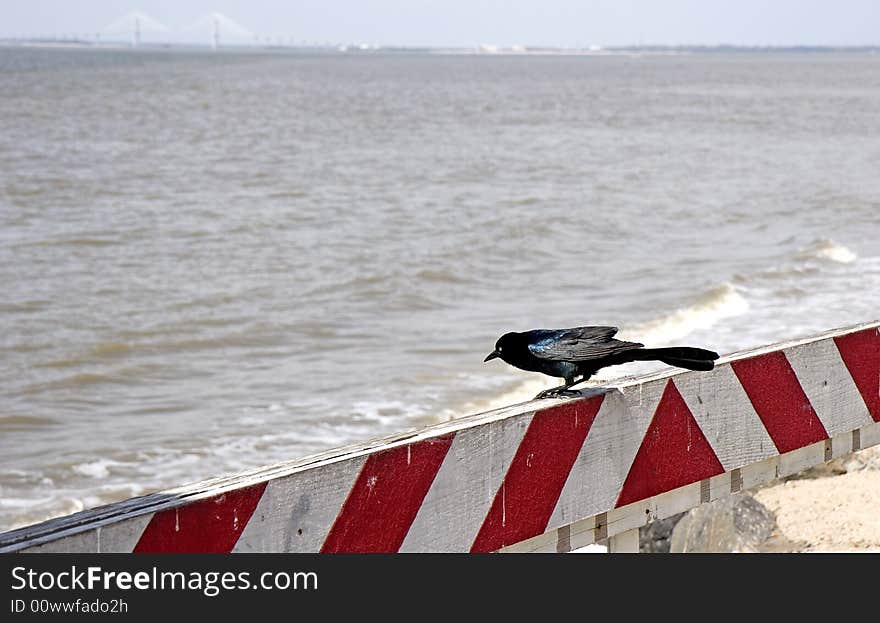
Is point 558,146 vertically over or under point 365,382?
over

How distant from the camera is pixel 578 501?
3.22 metres

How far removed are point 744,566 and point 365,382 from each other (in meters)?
8.34

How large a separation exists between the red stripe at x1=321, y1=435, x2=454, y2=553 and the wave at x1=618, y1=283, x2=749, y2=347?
9.99 meters

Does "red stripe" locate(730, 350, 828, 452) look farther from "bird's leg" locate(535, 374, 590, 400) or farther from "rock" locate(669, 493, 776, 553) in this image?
"rock" locate(669, 493, 776, 553)

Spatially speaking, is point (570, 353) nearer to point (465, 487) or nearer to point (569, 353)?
point (569, 353)

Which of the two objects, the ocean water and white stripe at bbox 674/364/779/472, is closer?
white stripe at bbox 674/364/779/472

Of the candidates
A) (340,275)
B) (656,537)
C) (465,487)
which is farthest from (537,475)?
(340,275)

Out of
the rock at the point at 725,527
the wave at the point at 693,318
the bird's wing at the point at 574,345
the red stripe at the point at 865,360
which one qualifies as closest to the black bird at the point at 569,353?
the bird's wing at the point at 574,345

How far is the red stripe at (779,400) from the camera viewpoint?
11.8 feet

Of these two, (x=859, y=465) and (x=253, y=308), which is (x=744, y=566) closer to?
(x=859, y=465)

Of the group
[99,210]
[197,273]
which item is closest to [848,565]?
[197,273]

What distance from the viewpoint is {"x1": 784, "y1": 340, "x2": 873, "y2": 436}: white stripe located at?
12.2 feet

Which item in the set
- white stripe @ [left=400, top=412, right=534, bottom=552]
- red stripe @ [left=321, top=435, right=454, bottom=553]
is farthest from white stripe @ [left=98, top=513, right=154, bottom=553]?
white stripe @ [left=400, top=412, right=534, bottom=552]

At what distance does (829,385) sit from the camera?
382 cm
